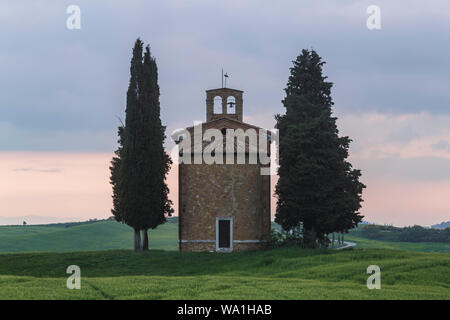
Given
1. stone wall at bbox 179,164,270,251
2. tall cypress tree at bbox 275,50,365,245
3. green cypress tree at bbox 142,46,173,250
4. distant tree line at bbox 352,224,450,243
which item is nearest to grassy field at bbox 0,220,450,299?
stone wall at bbox 179,164,270,251

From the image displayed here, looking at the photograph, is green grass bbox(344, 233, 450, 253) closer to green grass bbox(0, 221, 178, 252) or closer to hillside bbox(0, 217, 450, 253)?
hillside bbox(0, 217, 450, 253)

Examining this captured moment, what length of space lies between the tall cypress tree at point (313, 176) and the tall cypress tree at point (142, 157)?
7806mm

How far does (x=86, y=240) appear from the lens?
210ft

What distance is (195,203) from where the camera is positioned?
34031 mm

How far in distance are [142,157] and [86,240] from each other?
1317 inches

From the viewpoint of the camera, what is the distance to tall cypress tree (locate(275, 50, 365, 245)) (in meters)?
34.6

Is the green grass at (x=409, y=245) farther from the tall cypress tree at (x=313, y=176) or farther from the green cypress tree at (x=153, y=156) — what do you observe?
the green cypress tree at (x=153, y=156)

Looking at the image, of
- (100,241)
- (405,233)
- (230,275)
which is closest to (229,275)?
(230,275)

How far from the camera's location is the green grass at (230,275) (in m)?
18.5

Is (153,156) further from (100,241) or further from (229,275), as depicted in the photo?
(100,241)

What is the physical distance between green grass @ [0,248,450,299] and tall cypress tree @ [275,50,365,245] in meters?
4.21

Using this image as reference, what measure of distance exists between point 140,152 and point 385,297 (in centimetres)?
1976

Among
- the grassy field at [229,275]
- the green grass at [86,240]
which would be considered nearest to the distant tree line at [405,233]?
the green grass at [86,240]
